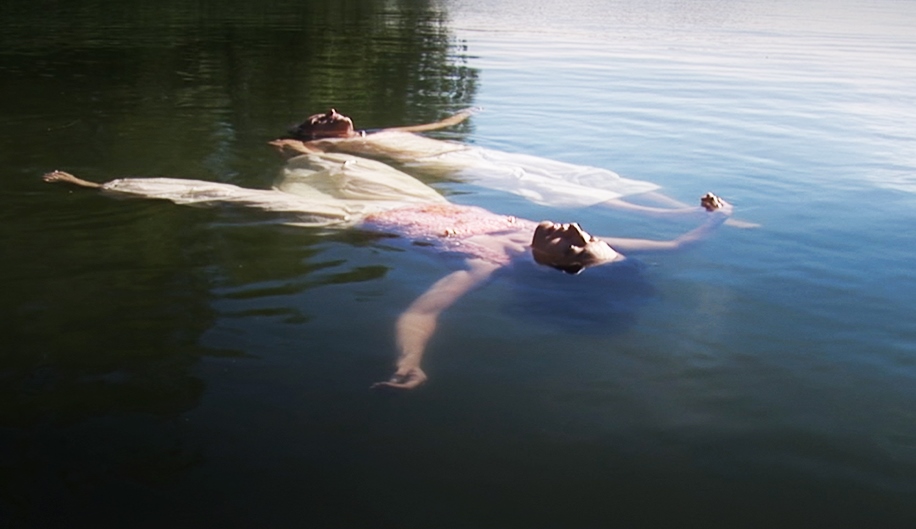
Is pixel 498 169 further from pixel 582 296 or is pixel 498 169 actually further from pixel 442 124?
pixel 582 296

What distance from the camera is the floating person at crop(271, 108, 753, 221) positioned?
355 inches

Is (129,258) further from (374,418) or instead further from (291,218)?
(374,418)

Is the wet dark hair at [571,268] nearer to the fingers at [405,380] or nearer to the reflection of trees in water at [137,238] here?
the reflection of trees in water at [137,238]

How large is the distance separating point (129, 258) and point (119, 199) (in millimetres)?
1761

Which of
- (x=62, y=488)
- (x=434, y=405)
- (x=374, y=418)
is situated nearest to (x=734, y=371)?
(x=434, y=405)

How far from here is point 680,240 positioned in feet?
25.4

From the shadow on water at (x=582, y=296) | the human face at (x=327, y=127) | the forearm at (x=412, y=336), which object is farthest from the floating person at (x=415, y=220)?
the human face at (x=327, y=127)

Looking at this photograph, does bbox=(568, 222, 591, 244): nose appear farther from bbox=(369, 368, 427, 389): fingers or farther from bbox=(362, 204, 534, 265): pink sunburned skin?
bbox=(369, 368, 427, 389): fingers

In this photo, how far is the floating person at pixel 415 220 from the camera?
21.6ft

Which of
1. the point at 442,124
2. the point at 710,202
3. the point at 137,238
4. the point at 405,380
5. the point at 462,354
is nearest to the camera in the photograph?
the point at 405,380

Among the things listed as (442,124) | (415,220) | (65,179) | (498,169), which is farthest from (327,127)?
(415,220)

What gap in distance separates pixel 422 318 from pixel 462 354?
50cm

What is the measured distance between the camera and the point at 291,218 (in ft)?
26.8

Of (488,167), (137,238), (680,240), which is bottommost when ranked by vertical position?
(137,238)
